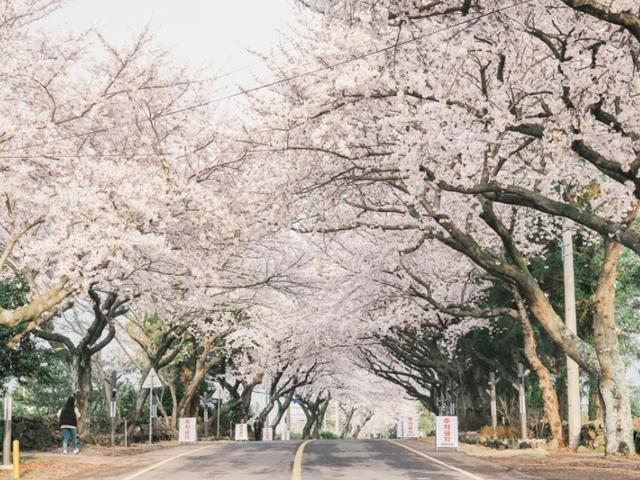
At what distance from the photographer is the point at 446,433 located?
90.2 ft

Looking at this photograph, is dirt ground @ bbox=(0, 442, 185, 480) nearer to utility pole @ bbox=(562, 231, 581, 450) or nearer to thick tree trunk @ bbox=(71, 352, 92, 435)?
thick tree trunk @ bbox=(71, 352, 92, 435)

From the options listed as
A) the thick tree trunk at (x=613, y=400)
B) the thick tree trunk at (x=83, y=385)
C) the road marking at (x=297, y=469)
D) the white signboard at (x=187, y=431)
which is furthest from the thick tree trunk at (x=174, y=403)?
the thick tree trunk at (x=613, y=400)

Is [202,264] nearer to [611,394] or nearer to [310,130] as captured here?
[310,130]

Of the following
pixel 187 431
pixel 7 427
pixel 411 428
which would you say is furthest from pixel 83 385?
pixel 411 428

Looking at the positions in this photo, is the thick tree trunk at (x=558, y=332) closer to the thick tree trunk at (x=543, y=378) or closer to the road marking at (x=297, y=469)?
the thick tree trunk at (x=543, y=378)

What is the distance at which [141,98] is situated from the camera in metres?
22.3

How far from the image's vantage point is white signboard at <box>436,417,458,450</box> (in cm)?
2728

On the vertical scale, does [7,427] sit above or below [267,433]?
above

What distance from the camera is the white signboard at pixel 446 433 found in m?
27.3

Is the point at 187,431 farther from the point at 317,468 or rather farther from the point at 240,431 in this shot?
the point at 317,468

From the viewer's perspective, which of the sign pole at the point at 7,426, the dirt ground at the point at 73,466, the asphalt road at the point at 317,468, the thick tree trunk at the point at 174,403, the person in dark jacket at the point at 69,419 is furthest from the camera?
the thick tree trunk at the point at 174,403

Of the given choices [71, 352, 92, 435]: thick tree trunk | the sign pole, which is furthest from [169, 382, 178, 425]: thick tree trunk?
the sign pole

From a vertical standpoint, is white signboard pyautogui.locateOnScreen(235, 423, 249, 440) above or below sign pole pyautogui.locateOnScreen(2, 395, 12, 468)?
below

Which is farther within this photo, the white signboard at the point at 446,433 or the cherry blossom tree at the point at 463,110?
the white signboard at the point at 446,433
